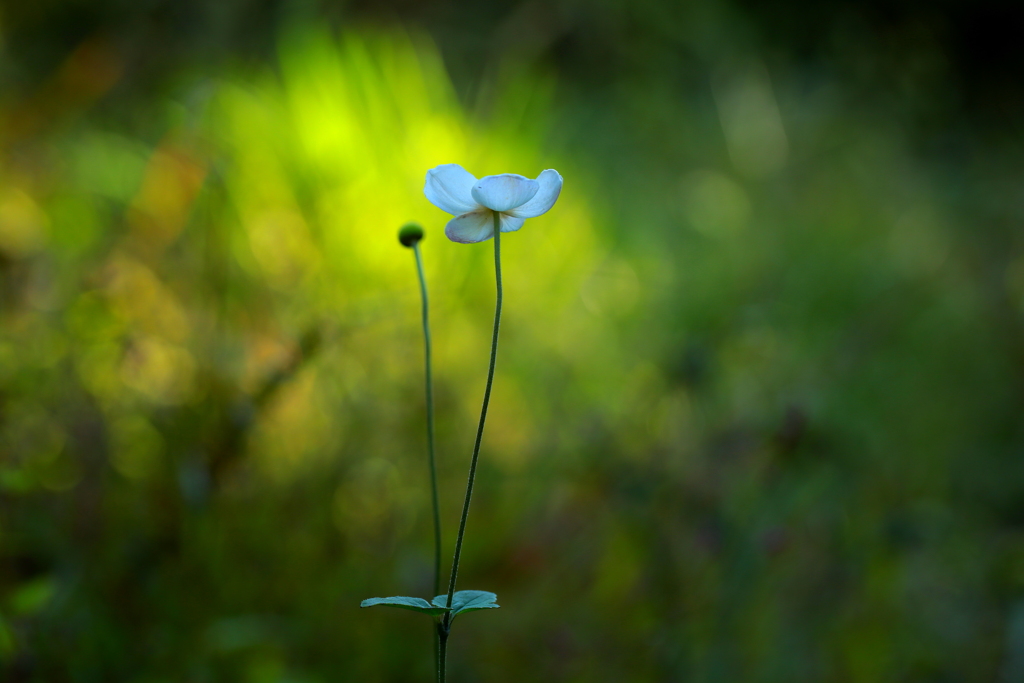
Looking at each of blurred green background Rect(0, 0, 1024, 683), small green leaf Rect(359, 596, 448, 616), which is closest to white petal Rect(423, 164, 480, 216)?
small green leaf Rect(359, 596, 448, 616)

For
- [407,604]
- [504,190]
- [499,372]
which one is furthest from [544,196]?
[499,372]

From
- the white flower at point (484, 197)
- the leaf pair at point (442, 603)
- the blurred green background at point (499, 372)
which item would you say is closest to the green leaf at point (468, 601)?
the leaf pair at point (442, 603)

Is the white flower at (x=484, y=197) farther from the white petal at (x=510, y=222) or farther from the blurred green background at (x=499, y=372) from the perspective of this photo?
the blurred green background at (x=499, y=372)

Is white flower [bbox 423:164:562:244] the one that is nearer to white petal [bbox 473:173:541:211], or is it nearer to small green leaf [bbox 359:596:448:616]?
white petal [bbox 473:173:541:211]

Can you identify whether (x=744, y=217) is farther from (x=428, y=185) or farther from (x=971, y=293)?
(x=428, y=185)

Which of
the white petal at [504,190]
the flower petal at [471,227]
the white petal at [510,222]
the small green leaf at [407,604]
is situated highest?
the white petal at [510,222]

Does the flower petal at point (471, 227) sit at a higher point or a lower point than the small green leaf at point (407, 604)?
higher

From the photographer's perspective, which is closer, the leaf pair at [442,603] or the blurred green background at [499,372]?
the leaf pair at [442,603]
